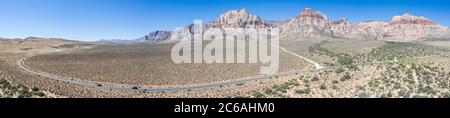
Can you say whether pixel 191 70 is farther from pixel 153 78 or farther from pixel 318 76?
pixel 318 76

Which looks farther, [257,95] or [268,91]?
[268,91]

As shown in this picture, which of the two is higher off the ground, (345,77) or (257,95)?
(345,77)

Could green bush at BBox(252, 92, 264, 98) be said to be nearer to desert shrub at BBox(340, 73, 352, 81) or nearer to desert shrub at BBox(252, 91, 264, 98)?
desert shrub at BBox(252, 91, 264, 98)

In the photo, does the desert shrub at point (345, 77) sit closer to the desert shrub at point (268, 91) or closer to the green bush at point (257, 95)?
the desert shrub at point (268, 91)

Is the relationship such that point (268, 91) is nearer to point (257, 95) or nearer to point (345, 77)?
point (257, 95)

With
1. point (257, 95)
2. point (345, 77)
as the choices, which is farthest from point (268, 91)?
point (345, 77)

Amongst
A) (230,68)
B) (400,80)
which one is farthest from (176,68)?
(400,80)

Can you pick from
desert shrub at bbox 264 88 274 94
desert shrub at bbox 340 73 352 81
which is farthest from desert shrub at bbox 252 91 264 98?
desert shrub at bbox 340 73 352 81

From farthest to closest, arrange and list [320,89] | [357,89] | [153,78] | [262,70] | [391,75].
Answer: [262,70], [153,78], [391,75], [320,89], [357,89]

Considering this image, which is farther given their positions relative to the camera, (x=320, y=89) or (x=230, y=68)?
(x=230, y=68)

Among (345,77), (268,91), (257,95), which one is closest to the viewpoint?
(257,95)

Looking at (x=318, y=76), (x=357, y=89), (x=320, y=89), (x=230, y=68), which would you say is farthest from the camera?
(x=230, y=68)
